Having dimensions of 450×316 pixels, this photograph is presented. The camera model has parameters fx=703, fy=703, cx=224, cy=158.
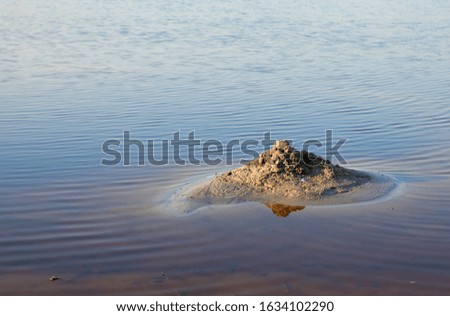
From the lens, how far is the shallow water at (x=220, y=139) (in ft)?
18.0

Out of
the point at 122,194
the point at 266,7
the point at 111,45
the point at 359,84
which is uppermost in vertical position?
the point at 266,7

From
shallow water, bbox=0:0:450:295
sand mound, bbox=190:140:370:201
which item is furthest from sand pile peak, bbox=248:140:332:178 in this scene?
shallow water, bbox=0:0:450:295

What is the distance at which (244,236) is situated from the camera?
618cm

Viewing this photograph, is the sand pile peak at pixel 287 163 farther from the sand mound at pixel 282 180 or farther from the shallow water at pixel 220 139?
the shallow water at pixel 220 139

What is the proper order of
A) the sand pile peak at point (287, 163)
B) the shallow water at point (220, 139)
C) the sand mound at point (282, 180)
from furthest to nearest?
1. the sand pile peak at point (287, 163)
2. the sand mound at point (282, 180)
3. the shallow water at point (220, 139)

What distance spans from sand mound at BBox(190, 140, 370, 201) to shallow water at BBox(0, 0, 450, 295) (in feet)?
0.89

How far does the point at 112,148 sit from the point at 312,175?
322 centimetres

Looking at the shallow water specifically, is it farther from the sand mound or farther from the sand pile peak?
the sand pile peak

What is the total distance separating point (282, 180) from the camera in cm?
712

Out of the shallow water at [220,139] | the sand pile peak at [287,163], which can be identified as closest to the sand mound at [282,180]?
the sand pile peak at [287,163]

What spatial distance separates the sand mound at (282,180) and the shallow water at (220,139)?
0.27 metres

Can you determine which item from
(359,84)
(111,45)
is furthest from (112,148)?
(111,45)

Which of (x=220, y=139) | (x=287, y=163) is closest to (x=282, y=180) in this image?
(x=287, y=163)

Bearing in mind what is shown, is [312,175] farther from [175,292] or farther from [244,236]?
[175,292]
